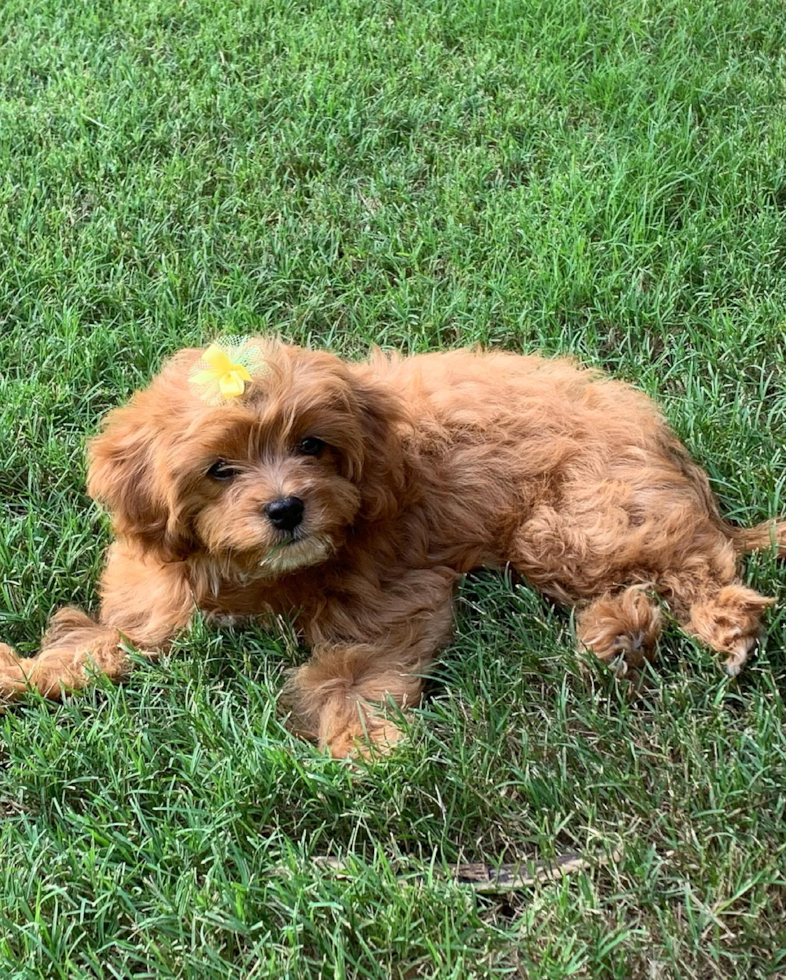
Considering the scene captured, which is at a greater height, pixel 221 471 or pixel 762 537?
pixel 221 471

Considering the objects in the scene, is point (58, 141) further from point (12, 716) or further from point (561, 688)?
point (561, 688)

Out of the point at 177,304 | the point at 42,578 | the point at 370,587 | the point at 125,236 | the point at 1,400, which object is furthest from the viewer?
the point at 125,236

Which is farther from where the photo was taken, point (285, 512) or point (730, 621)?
point (730, 621)

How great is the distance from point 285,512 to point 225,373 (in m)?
0.43

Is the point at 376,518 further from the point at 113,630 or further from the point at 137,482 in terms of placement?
the point at 113,630

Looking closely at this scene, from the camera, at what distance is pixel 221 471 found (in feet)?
9.64

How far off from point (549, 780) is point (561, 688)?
34 centimetres

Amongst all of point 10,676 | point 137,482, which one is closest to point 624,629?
Answer: point 137,482

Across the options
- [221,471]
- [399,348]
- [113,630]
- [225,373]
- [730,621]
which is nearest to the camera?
[225,373]

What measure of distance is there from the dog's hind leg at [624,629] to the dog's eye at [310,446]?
1.01 meters

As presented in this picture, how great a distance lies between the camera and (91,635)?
11.1 ft

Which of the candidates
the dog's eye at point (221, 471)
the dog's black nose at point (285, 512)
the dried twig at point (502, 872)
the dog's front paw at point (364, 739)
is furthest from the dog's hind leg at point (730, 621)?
the dog's eye at point (221, 471)

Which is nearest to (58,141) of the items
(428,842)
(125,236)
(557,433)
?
(125,236)

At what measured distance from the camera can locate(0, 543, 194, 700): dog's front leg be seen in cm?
322
